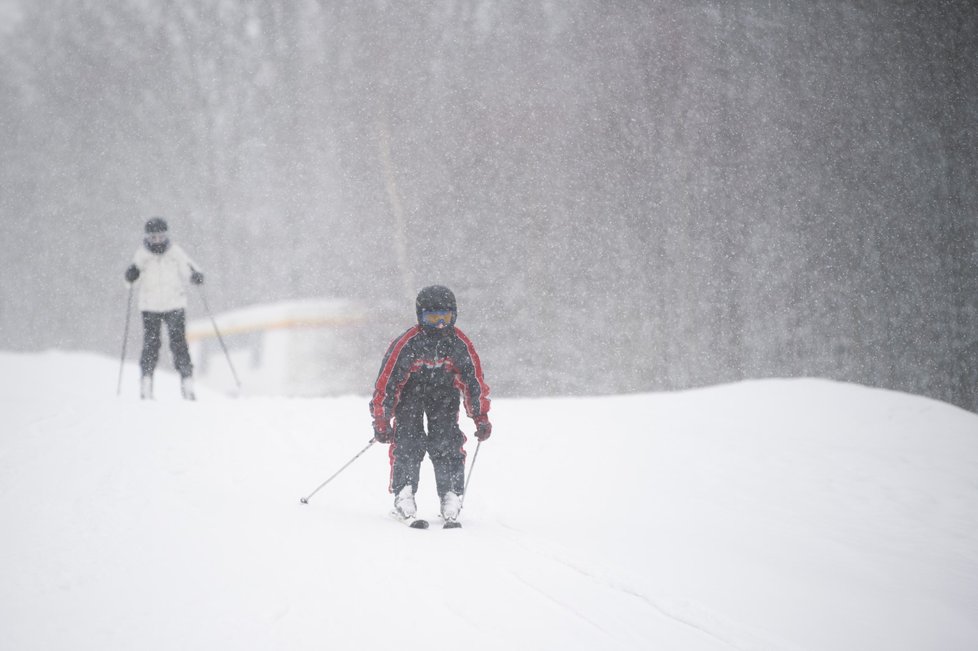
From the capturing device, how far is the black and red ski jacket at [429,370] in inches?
160

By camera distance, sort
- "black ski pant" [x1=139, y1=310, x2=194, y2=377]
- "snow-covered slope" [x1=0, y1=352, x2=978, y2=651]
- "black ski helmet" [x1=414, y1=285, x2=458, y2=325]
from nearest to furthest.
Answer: "snow-covered slope" [x1=0, y1=352, x2=978, y2=651] < "black ski helmet" [x1=414, y1=285, x2=458, y2=325] < "black ski pant" [x1=139, y1=310, x2=194, y2=377]

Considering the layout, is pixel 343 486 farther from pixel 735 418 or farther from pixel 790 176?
pixel 790 176

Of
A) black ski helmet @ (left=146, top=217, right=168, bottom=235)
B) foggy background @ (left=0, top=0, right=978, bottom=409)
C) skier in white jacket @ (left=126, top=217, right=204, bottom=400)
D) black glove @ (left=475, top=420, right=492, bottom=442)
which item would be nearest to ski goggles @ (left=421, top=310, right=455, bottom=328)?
black glove @ (left=475, top=420, right=492, bottom=442)

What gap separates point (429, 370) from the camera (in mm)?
4125

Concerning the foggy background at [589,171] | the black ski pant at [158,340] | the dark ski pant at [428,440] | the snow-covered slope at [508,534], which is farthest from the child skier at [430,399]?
the foggy background at [589,171]

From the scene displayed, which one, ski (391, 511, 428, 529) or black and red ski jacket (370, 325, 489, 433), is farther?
black and red ski jacket (370, 325, 489, 433)

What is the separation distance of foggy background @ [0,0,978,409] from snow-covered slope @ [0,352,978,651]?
458cm

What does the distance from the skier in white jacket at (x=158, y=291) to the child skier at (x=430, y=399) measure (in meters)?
4.28

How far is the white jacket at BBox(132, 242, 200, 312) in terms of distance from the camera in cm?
741

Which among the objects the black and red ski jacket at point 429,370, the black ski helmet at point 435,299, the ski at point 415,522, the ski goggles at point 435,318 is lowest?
the ski at point 415,522

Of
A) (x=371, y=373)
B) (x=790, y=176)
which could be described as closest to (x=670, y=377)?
(x=790, y=176)

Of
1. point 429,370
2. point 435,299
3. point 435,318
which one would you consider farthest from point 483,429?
point 435,299

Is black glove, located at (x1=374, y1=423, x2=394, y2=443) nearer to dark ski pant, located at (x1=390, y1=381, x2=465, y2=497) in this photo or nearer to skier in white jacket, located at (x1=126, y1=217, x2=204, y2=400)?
dark ski pant, located at (x1=390, y1=381, x2=465, y2=497)

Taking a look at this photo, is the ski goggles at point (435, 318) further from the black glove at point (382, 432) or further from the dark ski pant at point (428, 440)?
the black glove at point (382, 432)
